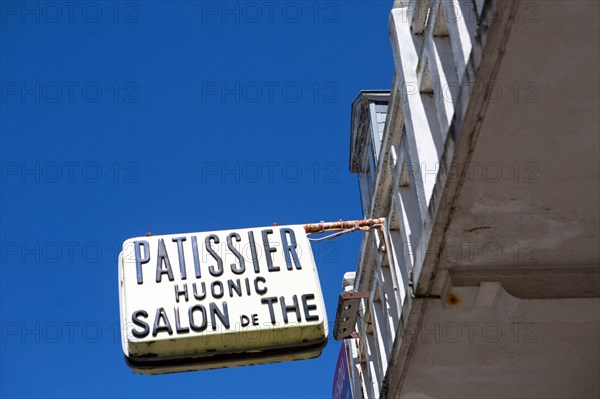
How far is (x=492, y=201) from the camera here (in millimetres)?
8781

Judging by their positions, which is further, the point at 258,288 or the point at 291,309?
the point at 258,288

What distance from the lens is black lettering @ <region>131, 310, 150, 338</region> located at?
32.2 feet

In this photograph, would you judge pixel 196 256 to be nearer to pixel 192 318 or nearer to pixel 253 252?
pixel 253 252

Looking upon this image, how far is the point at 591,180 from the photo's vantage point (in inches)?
340

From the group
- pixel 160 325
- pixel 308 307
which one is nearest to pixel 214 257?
pixel 160 325

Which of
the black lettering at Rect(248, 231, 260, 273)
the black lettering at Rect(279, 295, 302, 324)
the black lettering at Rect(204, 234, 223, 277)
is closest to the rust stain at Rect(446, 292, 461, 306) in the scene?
the black lettering at Rect(279, 295, 302, 324)

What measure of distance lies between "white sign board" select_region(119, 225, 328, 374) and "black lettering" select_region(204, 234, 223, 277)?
1cm

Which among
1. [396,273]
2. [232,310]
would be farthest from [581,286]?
[232,310]

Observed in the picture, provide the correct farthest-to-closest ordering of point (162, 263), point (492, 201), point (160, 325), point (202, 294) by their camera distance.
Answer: point (162, 263)
point (202, 294)
point (160, 325)
point (492, 201)

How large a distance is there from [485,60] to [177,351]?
14.7 ft

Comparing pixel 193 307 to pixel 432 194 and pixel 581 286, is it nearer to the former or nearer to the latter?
pixel 432 194

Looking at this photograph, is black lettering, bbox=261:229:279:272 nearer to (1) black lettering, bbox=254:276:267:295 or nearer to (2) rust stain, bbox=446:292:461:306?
(1) black lettering, bbox=254:276:267:295

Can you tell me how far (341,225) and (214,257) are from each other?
195 cm

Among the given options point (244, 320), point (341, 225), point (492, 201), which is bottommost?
point (244, 320)
